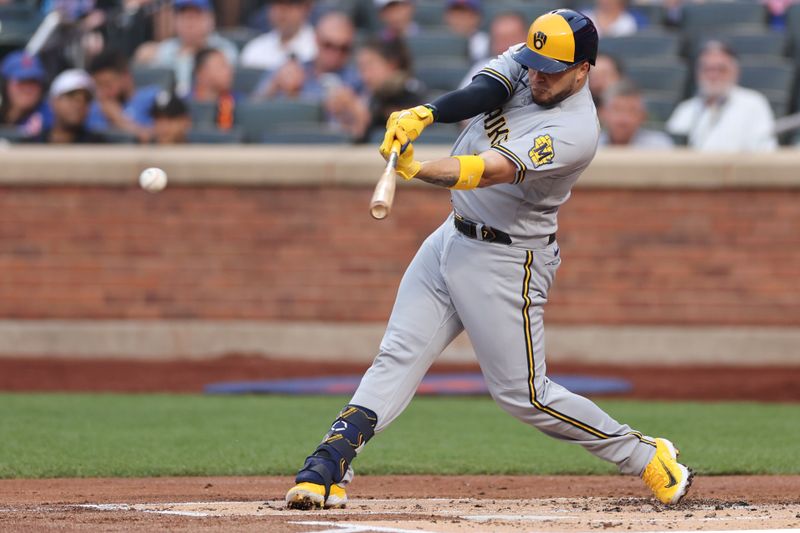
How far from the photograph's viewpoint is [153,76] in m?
12.8

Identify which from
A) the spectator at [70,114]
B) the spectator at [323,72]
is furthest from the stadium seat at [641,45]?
the spectator at [70,114]

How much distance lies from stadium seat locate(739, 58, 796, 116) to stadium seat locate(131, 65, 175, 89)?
5105 mm

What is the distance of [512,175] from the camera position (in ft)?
16.3

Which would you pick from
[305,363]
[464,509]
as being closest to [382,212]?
[464,509]

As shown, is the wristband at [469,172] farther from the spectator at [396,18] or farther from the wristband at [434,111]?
the spectator at [396,18]

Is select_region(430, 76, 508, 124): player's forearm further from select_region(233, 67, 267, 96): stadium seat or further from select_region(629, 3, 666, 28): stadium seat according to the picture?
select_region(629, 3, 666, 28): stadium seat

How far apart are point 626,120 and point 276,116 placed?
3.04 metres

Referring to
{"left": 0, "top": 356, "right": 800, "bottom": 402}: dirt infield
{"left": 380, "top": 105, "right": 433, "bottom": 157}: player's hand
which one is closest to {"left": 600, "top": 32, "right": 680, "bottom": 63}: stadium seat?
{"left": 0, "top": 356, "right": 800, "bottom": 402}: dirt infield

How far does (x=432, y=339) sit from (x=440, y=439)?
2.36 meters

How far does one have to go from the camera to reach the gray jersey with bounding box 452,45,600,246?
505cm

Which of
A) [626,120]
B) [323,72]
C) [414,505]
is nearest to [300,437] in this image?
[414,505]

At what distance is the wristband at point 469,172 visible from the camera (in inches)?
191

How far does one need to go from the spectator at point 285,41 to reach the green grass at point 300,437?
4.27 m

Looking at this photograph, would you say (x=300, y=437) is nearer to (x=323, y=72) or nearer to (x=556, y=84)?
(x=556, y=84)
